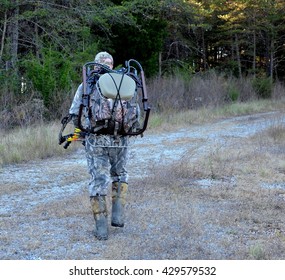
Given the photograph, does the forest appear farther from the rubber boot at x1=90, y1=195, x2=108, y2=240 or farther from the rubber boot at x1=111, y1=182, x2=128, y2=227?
the rubber boot at x1=90, y1=195, x2=108, y2=240

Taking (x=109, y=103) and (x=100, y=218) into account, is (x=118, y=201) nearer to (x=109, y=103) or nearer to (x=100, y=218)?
(x=100, y=218)

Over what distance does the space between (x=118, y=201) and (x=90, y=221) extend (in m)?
0.55

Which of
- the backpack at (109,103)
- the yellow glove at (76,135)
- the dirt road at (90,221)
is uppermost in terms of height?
the backpack at (109,103)

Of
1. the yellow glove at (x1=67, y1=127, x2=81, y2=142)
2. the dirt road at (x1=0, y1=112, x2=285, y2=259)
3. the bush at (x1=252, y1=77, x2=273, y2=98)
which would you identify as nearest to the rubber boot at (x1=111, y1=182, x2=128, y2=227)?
the dirt road at (x1=0, y1=112, x2=285, y2=259)

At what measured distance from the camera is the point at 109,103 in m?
4.39

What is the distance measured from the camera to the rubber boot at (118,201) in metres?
4.86

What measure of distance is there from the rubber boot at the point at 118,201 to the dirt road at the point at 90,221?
10 cm

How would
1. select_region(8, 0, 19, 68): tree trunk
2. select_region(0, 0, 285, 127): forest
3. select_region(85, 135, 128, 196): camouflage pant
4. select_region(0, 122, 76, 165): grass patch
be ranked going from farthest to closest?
select_region(8, 0, 19, 68): tree trunk
select_region(0, 0, 285, 127): forest
select_region(0, 122, 76, 165): grass patch
select_region(85, 135, 128, 196): camouflage pant

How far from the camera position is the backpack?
4.38m

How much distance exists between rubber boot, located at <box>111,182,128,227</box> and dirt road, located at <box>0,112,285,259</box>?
0.10 m

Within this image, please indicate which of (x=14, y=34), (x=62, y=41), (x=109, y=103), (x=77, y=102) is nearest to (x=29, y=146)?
(x=77, y=102)

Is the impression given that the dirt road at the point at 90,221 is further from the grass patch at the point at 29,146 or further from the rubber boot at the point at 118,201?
→ the grass patch at the point at 29,146

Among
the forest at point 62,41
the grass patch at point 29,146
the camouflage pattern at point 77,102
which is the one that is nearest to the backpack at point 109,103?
the camouflage pattern at point 77,102

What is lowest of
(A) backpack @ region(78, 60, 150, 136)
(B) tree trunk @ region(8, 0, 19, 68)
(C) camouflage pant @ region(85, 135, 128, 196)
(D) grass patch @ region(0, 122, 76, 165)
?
(D) grass patch @ region(0, 122, 76, 165)
